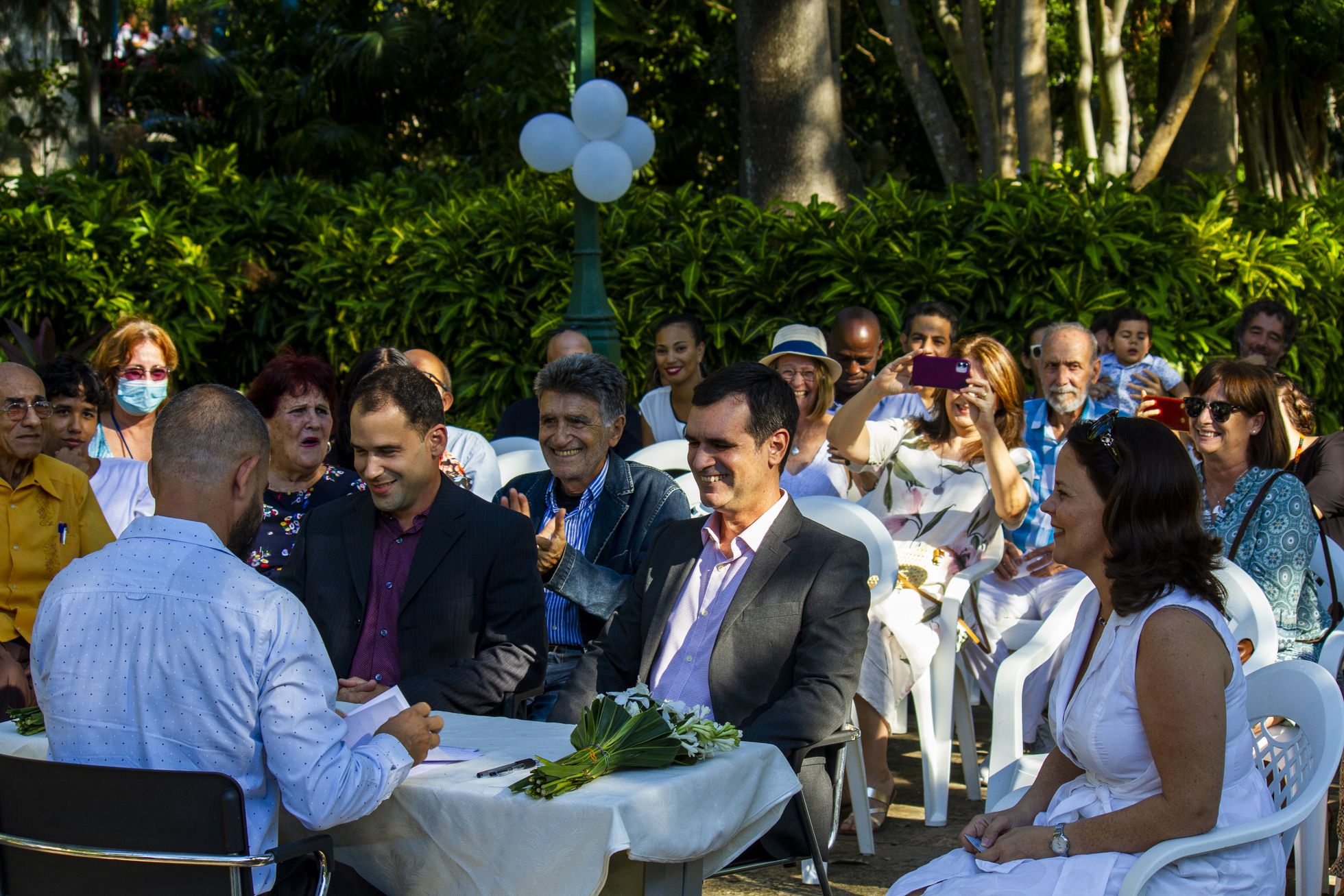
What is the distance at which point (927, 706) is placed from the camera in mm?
5113

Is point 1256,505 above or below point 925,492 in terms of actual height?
below

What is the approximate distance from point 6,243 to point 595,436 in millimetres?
8711

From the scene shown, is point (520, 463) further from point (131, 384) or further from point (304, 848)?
point (304, 848)

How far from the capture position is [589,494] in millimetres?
4555

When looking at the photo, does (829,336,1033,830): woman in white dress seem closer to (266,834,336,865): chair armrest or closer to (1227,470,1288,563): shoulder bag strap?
(1227,470,1288,563): shoulder bag strap

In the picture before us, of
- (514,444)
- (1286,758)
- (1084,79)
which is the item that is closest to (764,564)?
(1286,758)

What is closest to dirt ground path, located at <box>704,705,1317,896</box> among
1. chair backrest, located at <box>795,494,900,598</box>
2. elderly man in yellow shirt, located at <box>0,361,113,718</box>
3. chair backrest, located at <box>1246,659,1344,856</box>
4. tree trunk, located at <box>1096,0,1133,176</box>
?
chair backrest, located at <box>795,494,900,598</box>

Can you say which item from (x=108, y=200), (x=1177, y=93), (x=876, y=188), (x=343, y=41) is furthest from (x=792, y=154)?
(x=343, y=41)

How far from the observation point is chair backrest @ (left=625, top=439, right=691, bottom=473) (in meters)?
5.98

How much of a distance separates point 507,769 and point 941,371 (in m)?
2.85

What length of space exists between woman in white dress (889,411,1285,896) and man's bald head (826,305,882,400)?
3.77 meters

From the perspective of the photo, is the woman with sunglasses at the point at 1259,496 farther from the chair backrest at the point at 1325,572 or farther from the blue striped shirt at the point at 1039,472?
the blue striped shirt at the point at 1039,472

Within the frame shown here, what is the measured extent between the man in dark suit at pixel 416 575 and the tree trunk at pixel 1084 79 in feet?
26.6

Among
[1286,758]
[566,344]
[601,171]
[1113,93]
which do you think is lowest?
[1286,758]
